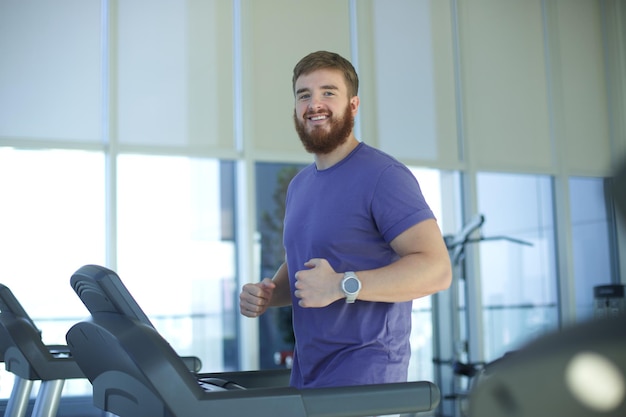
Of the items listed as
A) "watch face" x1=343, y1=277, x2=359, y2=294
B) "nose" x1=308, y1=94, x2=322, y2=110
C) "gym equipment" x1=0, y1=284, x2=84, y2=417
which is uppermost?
"nose" x1=308, y1=94, x2=322, y2=110

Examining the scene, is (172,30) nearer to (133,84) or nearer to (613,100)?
(133,84)

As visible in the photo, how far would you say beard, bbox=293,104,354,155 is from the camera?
5.37 feet

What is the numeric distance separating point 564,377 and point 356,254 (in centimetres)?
127

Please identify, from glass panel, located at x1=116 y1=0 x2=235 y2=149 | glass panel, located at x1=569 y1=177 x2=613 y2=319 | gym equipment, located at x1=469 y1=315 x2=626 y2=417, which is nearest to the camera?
gym equipment, located at x1=469 y1=315 x2=626 y2=417

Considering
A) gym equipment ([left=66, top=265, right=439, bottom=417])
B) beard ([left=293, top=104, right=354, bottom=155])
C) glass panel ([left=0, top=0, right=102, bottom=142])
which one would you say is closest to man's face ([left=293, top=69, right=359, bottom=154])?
beard ([left=293, top=104, right=354, bottom=155])

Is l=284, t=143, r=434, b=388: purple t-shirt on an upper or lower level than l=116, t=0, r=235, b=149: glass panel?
lower

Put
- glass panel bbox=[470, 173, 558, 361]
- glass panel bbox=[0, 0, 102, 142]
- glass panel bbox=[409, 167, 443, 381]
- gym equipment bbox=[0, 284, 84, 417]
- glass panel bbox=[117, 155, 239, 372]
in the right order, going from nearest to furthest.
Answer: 1. gym equipment bbox=[0, 284, 84, 417]
2. glass panel bbox=[0, 0, 102, 142]
3. glass panel bbox=[117, 155, 239, 372]
4. glass panel bbox=[409, 167, 443, 381]
5. glass panel bbox=[470, 173, 558, 361]

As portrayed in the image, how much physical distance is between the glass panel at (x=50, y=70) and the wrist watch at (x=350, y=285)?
450cm

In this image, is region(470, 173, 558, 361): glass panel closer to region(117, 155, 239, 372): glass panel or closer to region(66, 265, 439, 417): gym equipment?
region(117, 155, 239, 372): glass panel

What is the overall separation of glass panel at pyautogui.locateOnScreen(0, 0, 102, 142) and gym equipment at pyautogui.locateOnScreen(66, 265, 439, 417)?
4.45m

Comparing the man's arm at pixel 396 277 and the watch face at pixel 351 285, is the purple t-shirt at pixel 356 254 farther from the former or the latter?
the watch face at pixel 351 285

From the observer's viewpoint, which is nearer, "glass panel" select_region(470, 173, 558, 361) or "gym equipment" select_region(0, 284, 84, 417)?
"gym equipment" select_region(0, 284, 84, 417)

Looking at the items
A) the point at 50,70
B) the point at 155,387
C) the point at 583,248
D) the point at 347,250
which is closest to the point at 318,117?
the point at 347,250

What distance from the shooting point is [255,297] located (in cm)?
165
